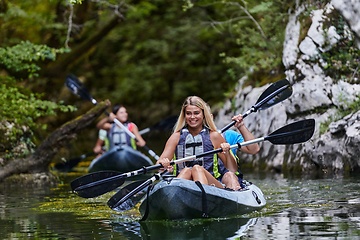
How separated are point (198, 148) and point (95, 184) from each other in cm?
117

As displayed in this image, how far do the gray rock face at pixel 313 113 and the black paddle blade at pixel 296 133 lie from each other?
2.23 metres

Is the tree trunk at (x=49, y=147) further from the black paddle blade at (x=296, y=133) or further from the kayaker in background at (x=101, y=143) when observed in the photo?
the black paddle blade at (x=296, y=133)

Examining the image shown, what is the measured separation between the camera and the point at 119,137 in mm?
10016

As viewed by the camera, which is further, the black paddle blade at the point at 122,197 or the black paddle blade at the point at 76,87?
the black paddle blade at the point at 76,87

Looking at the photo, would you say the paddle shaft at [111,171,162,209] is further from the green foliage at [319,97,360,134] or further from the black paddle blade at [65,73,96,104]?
the black paddle blade at [65,73,96,104]

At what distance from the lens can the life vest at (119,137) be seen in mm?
10016

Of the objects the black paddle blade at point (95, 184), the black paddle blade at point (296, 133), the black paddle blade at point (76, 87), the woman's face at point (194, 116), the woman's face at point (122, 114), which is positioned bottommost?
the black paddle blade at point (95, 184)

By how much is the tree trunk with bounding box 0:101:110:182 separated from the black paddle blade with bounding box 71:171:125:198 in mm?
3279

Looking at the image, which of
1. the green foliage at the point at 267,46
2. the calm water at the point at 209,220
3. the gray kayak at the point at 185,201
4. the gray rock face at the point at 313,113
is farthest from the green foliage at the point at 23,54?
the gray kayak at the point at 185,201

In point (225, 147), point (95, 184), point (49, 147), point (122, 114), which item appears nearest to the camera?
point (225, 147)

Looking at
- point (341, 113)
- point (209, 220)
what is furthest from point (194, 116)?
point (341, 113)

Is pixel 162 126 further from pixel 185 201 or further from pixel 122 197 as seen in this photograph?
pixel 185 201

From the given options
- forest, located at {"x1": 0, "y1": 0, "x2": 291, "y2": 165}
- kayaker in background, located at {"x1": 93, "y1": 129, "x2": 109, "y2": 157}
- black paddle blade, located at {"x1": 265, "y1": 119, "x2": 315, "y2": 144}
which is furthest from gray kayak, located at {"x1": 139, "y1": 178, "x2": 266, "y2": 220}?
kayaker in background, located at {"x1": 93, "y1": 129, "x2": 109, "y2": 157}

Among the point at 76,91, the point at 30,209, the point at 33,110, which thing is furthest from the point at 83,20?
the point at 30,209
